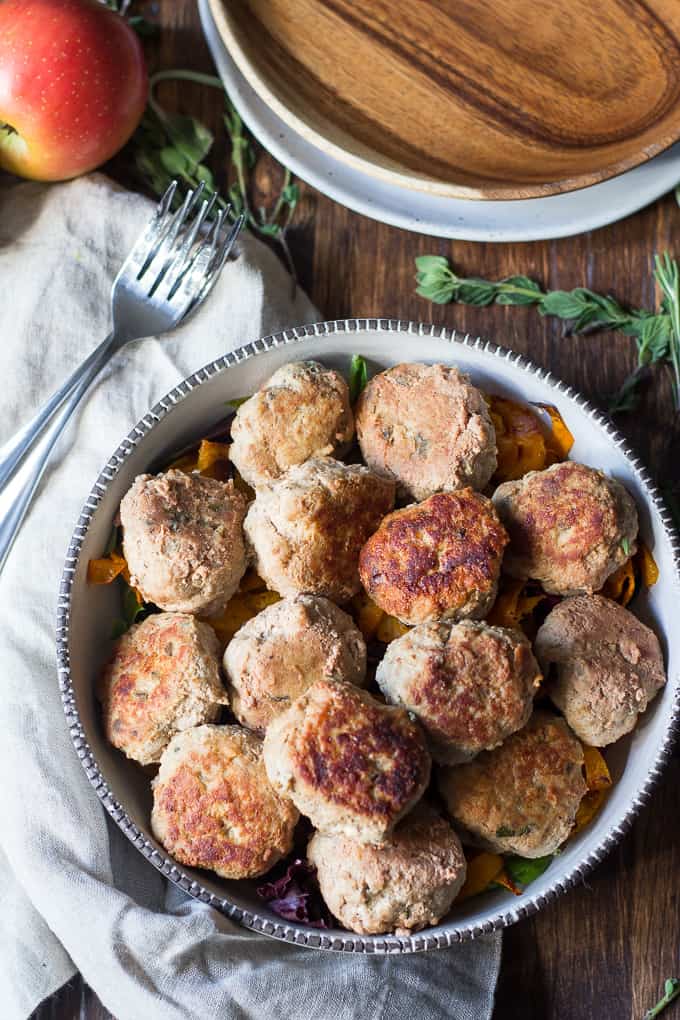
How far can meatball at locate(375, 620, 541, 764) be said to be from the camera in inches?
75.2

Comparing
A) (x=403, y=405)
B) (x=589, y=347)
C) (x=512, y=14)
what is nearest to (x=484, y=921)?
(x=403, y=405)

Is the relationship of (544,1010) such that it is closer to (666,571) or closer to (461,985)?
(461,985)

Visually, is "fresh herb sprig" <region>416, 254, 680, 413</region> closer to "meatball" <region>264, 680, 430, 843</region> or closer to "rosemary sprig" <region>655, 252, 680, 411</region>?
"rosemary sprig" <region>655, 252, 680, 411</region>

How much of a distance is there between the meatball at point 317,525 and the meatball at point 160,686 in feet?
0.69

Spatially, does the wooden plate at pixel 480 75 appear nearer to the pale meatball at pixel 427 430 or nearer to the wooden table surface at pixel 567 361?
the wooden table surface at pixel 567 361

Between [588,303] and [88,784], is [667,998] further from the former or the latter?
[588,303]

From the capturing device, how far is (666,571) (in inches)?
87.1

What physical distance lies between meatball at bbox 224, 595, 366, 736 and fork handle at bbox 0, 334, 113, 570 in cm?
83

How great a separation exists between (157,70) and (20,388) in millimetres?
1021

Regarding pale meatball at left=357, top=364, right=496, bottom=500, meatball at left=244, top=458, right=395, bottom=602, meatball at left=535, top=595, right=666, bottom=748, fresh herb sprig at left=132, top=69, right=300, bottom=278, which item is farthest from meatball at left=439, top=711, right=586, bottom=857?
fresh herb sprig at left=132, top=69, right=300, bottom=278

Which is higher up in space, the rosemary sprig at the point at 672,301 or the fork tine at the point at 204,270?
the fork tine at the point at 204,270

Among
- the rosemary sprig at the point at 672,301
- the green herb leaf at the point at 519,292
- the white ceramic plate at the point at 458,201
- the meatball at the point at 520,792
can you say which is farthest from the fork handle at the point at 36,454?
the rosemary sprig at the point at 672,301

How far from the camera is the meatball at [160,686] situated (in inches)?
81.5

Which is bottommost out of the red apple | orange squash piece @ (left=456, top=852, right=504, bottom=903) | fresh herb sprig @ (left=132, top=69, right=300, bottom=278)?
orange squash piece @ (left=456, top=852, right=504, bottom=903)
